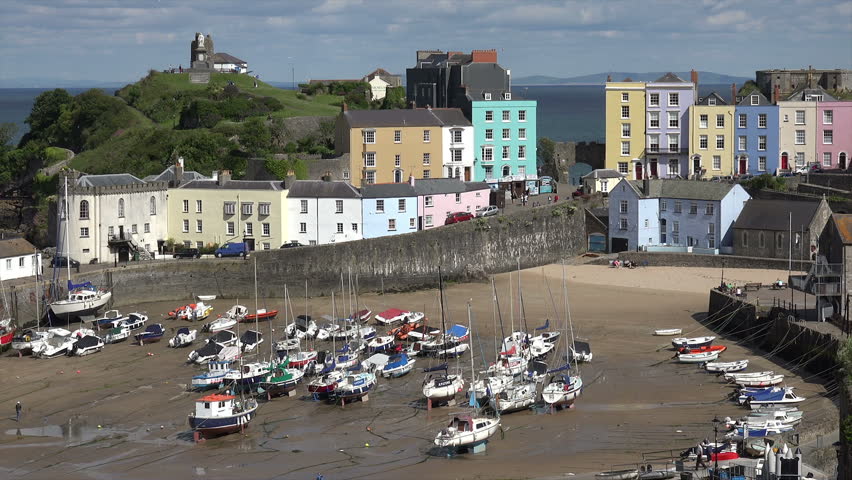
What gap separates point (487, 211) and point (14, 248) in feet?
68.4

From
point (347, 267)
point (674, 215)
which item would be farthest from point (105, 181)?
point (674, 215)

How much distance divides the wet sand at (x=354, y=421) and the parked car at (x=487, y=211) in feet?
39.8

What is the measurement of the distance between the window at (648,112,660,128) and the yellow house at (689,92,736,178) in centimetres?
168

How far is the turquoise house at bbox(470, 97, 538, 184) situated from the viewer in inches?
2643

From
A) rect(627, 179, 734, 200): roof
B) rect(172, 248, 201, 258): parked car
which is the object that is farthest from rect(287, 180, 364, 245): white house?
rect(627, 179, 734, 200): roof

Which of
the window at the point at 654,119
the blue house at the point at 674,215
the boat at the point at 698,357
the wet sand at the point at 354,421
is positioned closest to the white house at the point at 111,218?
the wet sand at the point at 354,421

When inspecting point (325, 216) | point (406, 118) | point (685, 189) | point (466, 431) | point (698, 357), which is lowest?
point (466, 431)

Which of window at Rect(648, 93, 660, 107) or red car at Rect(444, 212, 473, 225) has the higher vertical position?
window at Rect(648, 93, 660, 107)

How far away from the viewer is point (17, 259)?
5081cm

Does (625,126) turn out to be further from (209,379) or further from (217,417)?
(217,417)

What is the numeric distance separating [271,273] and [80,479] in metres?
22.2

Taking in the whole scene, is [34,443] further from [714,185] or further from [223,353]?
[714,185]

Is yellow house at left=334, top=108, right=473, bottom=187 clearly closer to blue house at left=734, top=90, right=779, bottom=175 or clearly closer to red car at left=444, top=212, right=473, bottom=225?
red car at left=444, top=212, right=473, bottom=225

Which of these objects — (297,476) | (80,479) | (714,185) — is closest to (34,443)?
(80,479)
